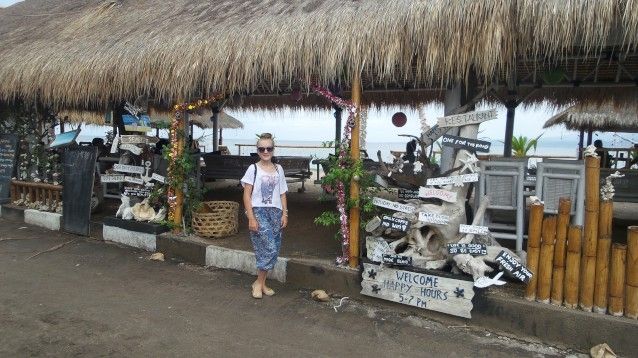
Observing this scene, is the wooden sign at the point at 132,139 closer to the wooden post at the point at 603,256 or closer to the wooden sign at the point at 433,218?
the wooden sign at the point at 433,218

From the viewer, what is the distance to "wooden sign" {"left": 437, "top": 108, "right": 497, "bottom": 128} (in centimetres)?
372

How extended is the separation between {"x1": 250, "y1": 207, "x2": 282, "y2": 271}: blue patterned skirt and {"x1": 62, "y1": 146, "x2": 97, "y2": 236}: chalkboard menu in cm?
339

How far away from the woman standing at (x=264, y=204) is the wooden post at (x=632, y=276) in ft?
8.85

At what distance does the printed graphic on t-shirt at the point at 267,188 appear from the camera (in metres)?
3.77

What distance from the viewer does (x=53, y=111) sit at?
723cm

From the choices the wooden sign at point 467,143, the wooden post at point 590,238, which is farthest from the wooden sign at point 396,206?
the wooden post at point 590,238

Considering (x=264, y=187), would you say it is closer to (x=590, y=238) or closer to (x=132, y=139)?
(x=590, y=238)

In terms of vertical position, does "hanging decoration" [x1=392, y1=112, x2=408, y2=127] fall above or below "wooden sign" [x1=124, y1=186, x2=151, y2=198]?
above

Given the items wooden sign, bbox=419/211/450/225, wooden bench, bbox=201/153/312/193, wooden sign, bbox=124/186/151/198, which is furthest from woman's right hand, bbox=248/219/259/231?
wooden bench, bbox=201/153/312/193

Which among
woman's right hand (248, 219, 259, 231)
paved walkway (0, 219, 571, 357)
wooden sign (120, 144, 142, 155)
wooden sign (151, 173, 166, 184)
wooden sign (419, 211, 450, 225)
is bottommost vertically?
paved walkway (0, 219, 571, 357)

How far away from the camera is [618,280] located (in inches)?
117

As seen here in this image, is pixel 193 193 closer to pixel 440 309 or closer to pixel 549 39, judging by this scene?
pixel 440 309

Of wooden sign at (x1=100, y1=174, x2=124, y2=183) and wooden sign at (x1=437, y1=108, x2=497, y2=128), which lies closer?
wooden sign at (x1=437, y1=108, x2=497, y2=128)

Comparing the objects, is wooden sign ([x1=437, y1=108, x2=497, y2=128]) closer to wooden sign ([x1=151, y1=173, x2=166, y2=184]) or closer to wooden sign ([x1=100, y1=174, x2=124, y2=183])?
wooden sign ([x1=151, y1=173, x2=166, y2=184])
